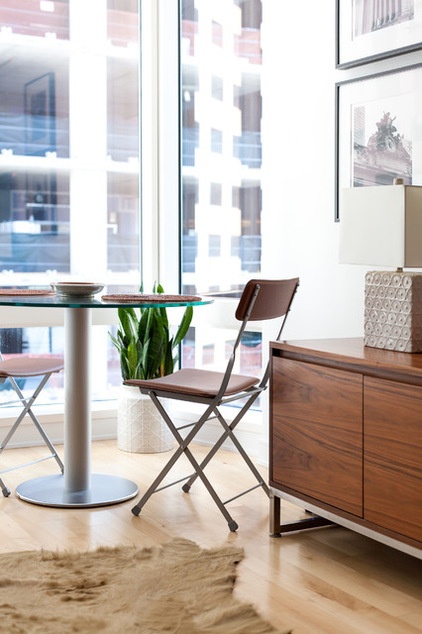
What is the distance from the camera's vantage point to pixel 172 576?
2988 mm

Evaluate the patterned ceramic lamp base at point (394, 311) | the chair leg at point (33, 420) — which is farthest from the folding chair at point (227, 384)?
the chair leg at point (33, 420)

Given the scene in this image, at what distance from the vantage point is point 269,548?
333 centimetres

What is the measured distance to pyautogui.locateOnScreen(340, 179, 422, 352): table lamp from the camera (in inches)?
122

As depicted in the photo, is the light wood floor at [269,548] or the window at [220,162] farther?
the window at [220,162]

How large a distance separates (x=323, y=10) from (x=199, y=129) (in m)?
1.26

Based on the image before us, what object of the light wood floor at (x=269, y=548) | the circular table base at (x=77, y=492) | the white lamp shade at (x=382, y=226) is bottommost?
the light wood floor at (x=269, y=548)

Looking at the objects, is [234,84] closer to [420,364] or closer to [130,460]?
[130,460]

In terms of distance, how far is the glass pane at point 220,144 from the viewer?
4902 millimetres

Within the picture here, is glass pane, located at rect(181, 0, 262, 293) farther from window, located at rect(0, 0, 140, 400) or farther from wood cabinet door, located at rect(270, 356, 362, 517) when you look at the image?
wood cabinet door, located at rect(270, 356, 362, 517)

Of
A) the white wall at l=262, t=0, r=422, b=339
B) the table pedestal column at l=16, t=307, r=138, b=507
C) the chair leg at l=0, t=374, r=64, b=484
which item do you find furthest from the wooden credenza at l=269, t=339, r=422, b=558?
the chair leg at l=0, t=374, r=64, b=484

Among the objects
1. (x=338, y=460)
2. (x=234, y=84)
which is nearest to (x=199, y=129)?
(x=234, y=84)

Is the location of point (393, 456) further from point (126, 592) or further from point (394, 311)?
point (126, 592)

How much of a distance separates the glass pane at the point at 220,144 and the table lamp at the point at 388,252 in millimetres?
1632

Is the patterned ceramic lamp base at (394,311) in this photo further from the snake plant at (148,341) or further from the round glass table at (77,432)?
the snake plant at (148,341)
